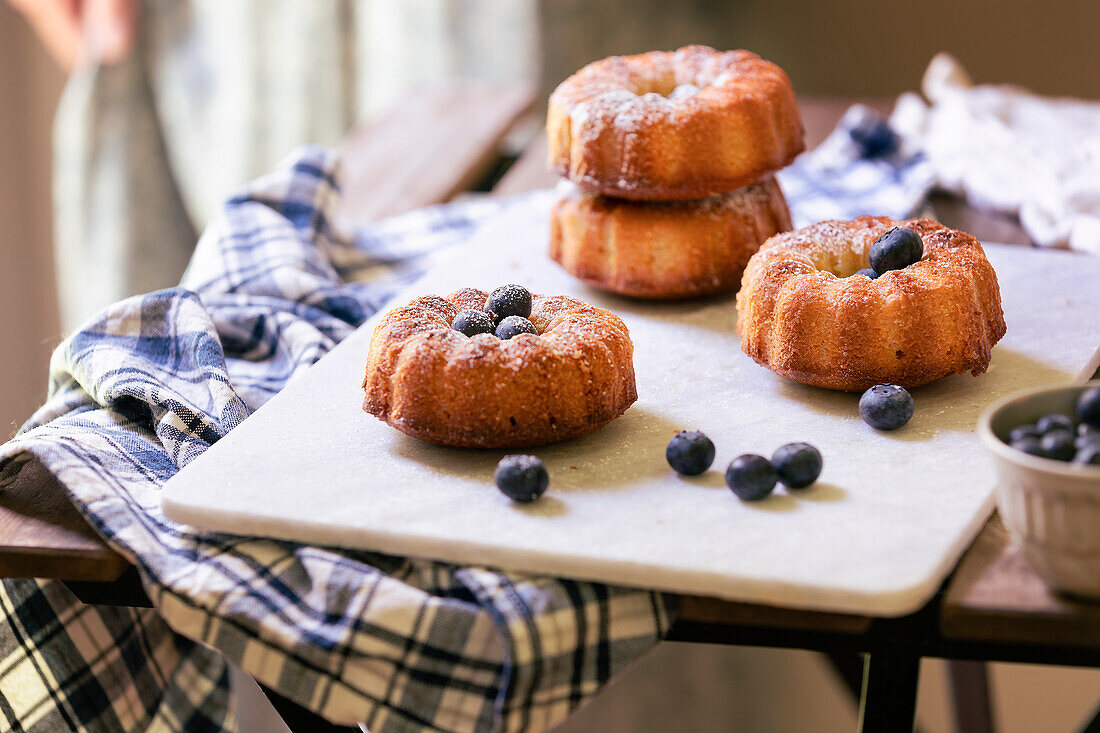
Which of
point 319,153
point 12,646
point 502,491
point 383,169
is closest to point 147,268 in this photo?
point 383,169

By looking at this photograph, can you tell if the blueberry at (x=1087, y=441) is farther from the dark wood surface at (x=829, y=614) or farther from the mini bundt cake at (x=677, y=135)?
the mini bundt cake at (x=677, y=135)

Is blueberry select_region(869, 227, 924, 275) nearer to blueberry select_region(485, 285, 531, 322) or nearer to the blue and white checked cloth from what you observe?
blueberry select_region(485, 285, 531, 322)

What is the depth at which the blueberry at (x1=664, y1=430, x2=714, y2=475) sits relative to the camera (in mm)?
1147

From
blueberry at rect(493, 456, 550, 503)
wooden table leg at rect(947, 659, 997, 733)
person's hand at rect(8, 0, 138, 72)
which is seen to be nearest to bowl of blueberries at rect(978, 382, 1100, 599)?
blueberry at rect(493, 456, 550, 503)

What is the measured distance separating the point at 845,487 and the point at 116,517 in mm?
701

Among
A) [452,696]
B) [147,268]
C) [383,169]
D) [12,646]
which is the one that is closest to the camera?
[452,696]

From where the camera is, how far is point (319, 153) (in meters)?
2.07

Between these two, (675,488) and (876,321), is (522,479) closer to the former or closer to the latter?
(675,488)

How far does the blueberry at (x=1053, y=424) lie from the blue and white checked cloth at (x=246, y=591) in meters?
0.35

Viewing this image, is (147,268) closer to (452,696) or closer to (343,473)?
(343,473)

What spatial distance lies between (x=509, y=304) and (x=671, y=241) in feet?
1.25

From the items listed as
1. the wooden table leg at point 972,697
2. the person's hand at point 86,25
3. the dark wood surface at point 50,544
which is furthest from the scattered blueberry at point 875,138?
the person's hand at point 86,25

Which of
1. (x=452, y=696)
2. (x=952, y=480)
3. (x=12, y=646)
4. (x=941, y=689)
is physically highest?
(x=952, y=480)

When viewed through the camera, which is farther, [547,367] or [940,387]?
[940,387]
